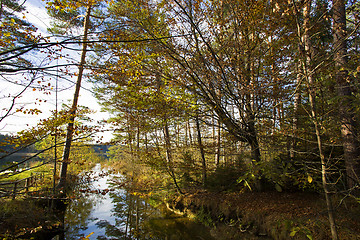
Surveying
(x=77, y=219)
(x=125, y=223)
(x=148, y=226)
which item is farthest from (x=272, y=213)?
(x=77, y=219)

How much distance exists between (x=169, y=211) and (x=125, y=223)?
6.37ft

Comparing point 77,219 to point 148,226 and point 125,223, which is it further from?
point 148,226

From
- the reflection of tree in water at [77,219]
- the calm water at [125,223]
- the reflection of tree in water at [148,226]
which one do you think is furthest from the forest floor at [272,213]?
the reflection of tree in water at [77,219]

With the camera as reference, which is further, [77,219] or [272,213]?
[77,219]

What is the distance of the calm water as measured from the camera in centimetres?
634

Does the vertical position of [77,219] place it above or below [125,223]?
above

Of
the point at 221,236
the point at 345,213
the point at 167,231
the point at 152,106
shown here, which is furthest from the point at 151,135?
the point at 345,213

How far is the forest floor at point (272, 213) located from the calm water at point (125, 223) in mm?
737

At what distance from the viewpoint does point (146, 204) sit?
33.1 feet

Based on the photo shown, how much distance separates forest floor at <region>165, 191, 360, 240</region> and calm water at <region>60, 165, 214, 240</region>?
0.74m

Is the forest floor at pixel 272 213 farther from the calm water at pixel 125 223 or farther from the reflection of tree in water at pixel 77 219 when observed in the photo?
the reflection of tree in water at pixel 77 219

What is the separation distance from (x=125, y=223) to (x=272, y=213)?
18.7 feet

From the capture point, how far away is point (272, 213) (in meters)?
4.96

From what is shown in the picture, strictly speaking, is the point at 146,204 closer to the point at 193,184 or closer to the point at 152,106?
the point at 193,184
